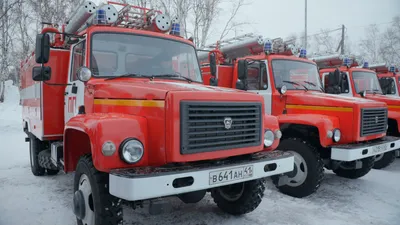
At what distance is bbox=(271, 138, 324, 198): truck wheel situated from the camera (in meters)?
4.99

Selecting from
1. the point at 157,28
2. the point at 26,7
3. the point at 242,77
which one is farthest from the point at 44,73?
the point at 26,7

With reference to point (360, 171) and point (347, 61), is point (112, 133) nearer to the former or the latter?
point (360, 171)

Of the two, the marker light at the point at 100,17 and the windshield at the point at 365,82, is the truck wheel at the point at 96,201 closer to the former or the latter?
the marker light at the point at 100,17

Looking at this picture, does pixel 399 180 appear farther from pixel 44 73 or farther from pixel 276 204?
pixel 44 73

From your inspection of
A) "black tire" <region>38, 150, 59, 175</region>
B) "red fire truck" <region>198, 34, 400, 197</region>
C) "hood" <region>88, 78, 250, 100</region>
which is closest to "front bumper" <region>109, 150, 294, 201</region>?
"hood" <region>88, 78, 250, 100</region>

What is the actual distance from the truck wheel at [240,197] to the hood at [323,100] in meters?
2.08

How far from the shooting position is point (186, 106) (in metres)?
2.93

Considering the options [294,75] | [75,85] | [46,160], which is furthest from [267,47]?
[46,160]

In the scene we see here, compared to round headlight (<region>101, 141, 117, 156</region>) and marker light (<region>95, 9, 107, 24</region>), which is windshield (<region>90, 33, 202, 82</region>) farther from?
round headlight (<region>101, 141, 117, 156</region>)

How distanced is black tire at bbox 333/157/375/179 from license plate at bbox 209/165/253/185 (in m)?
3.60

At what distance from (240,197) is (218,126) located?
1.49m

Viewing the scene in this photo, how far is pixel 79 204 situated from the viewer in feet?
11.0

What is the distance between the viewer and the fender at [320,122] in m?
4.91


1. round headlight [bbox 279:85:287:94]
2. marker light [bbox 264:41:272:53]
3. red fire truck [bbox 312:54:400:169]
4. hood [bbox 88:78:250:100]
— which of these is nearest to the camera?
hood [bbox 88:78:250:100]
